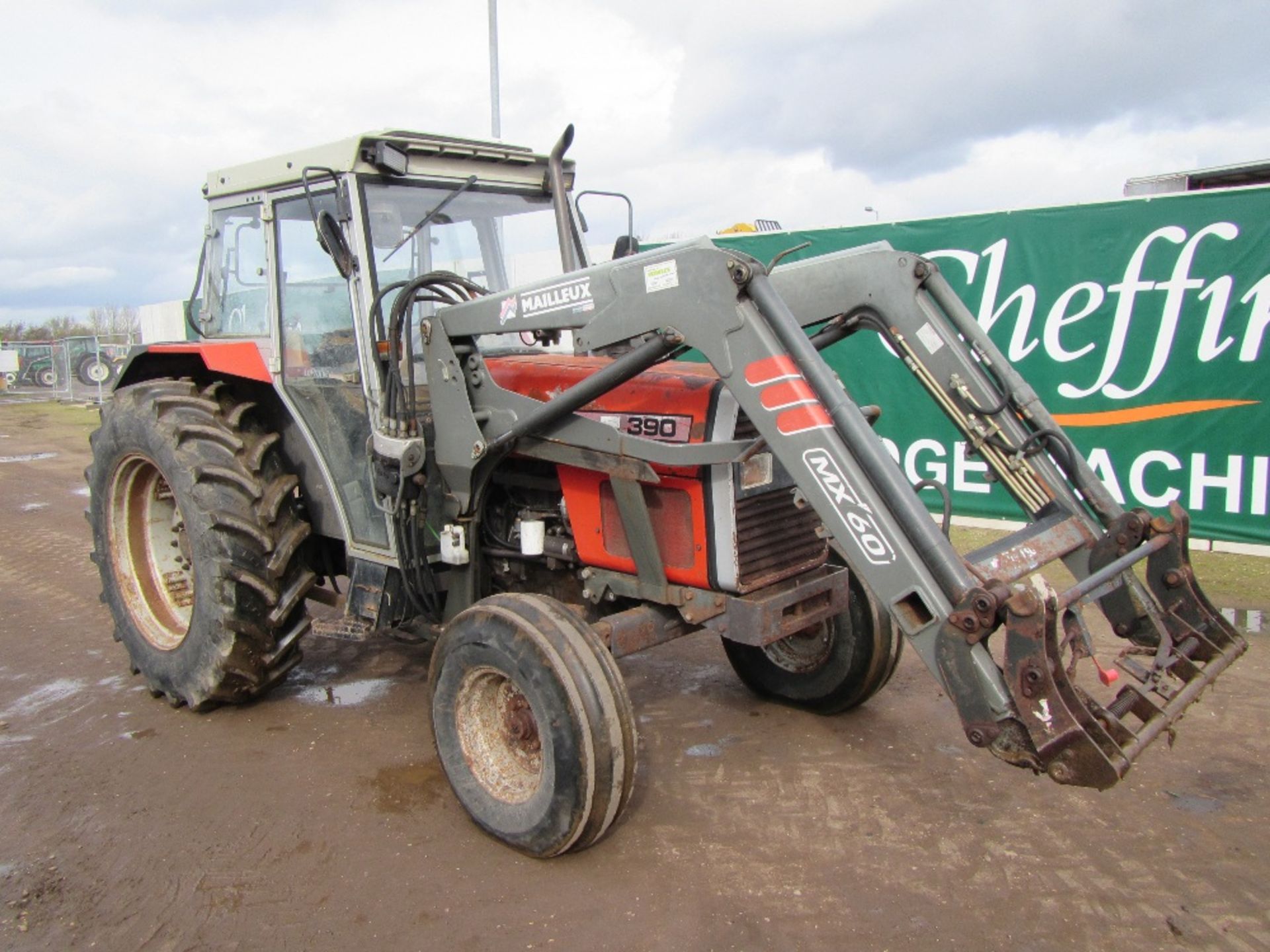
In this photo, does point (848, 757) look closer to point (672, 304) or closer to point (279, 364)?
point (672, 304)

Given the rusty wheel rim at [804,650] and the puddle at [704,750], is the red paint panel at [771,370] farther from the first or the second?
the puddle at [704,750]

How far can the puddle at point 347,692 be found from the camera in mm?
4660

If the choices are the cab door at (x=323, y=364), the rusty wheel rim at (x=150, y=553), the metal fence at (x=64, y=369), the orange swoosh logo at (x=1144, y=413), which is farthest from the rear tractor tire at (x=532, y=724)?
the metal fence at (x=64, y=369)

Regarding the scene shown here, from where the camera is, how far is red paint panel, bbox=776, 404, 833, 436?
2.79 metres

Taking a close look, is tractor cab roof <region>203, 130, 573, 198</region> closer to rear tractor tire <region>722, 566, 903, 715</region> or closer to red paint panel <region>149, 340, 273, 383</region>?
red paint panel <region>149, 340, 273, 383</region>

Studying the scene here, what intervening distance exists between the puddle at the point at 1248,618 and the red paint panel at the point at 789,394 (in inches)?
152

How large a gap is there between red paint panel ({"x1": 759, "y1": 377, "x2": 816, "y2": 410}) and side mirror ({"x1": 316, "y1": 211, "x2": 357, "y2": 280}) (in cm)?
188

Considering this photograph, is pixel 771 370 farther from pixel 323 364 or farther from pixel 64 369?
pixel 64 369

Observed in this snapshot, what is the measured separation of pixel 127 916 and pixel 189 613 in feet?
6.86

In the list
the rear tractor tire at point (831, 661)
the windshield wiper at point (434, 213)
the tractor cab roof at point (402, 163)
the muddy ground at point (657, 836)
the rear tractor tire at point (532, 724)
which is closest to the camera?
the muddy ground at point (657, 836)

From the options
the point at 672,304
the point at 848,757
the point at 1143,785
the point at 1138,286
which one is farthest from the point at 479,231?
the point at 1138,286

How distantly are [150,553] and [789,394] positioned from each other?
145 inches

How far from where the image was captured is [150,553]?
4.96 metres

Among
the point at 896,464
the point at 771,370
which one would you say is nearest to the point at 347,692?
the point at 771,370
